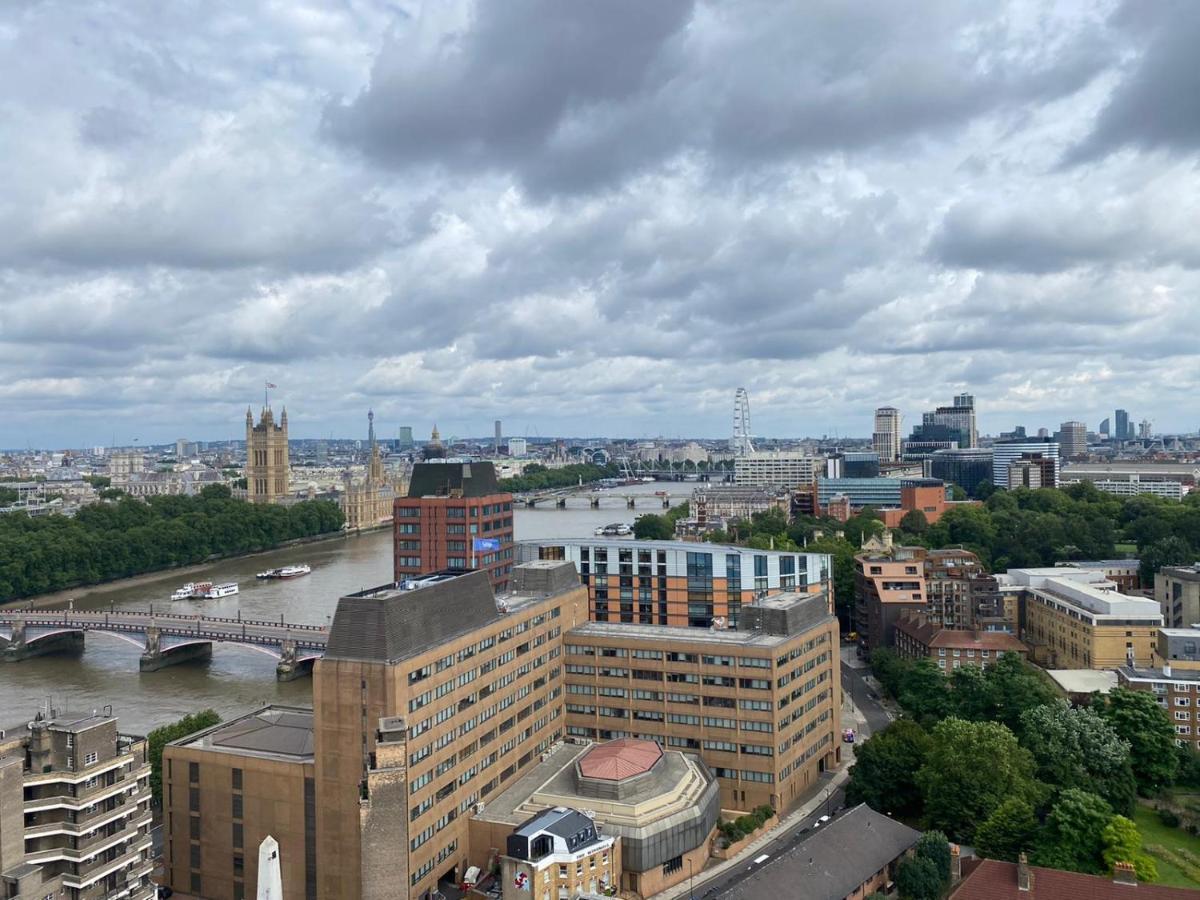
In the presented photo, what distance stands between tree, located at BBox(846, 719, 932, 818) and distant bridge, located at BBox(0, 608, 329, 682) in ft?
110

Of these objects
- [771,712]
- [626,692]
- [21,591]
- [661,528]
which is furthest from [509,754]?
[661,528]

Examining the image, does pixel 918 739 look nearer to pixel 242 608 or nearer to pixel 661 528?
pixel 242 608

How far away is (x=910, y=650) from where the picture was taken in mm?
56938

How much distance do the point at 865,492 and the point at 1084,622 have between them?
79.8 metres

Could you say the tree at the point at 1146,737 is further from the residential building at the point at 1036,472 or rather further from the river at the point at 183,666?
the residential building at the point at 1036,472

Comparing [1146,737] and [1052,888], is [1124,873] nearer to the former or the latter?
[1052,888]

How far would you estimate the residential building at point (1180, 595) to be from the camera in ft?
190

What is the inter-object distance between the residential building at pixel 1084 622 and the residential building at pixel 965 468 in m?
110

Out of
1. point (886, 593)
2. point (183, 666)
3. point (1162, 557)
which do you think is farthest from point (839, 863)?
point (1162, 557)

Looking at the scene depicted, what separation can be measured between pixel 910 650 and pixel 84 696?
4775 cm

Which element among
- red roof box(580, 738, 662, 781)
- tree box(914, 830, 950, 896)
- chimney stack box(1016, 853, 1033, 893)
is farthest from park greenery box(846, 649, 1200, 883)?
red roof box(580, 738, 662, 781)

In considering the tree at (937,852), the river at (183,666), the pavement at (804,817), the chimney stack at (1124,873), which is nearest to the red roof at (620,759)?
the pavement at (804,817)

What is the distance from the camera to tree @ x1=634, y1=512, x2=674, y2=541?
113581 millimetres

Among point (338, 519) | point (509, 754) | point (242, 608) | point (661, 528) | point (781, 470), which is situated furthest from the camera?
point (781, 470)
